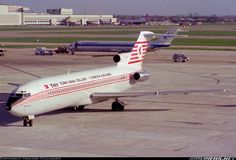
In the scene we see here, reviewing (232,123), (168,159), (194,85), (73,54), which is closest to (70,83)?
(232,123)

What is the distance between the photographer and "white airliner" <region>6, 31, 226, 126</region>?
1093 inches

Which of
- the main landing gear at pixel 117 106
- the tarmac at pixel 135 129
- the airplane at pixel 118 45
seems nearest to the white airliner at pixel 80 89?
the main landing gear at pixel 117 106

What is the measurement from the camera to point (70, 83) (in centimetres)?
3092

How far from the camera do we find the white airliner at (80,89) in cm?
2777

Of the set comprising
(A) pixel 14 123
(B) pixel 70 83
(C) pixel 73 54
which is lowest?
(C) pixel 73 54

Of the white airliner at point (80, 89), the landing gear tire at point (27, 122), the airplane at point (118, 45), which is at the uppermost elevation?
the white airliner at point (80, 89)

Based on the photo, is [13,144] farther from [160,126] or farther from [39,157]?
[160,126]

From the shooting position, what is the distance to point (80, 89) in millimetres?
31641

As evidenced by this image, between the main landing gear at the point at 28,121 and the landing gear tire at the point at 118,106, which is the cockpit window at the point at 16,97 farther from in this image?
the landing gear tire at the point at 118,106

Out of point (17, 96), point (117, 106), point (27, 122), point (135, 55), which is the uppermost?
point (135, 55)

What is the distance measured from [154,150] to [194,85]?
2654 centimetres

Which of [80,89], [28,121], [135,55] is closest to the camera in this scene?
[28,121]

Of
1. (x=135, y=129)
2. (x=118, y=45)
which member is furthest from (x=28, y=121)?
(x=118, y=45)

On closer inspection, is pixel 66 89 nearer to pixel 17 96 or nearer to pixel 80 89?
pixel 80 89
